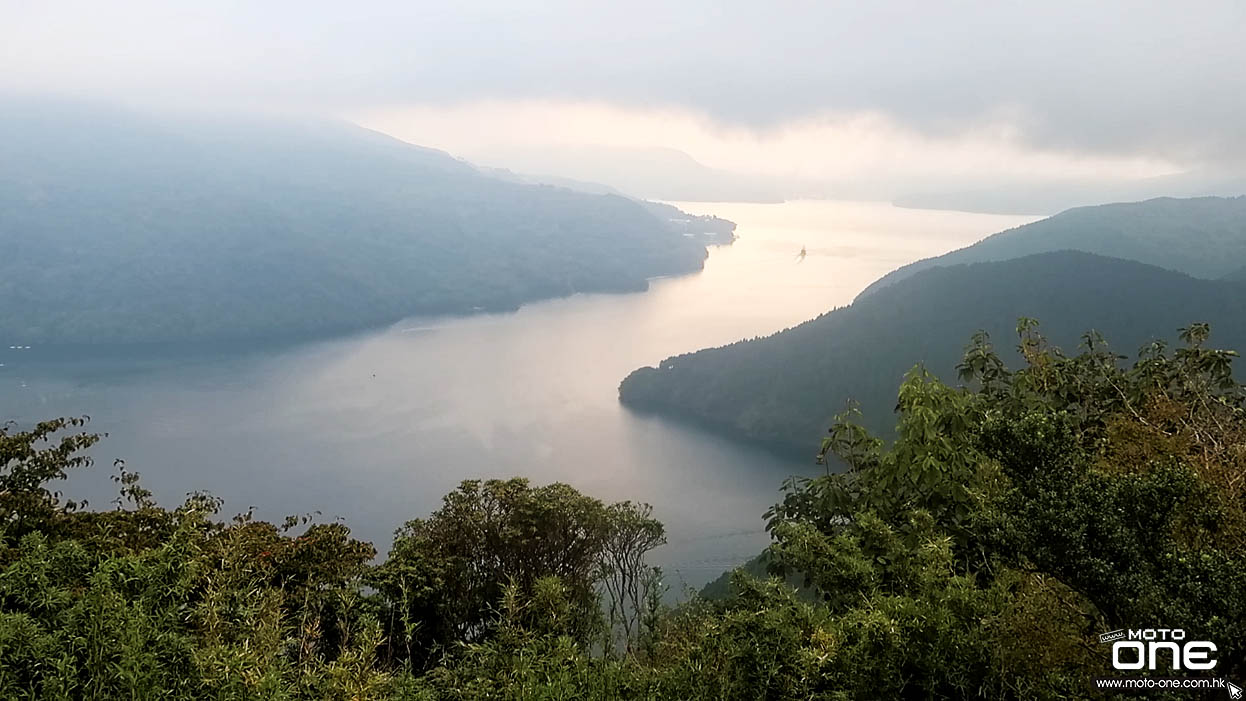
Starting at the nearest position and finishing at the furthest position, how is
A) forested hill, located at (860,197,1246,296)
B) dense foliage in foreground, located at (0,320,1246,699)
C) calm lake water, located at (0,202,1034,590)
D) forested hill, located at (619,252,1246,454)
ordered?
dense foliage in foreground, located at (0,320,1246,699) → calm lake water, located at (0,202,1034,590) → forested hill, located at (619,252,1246,454) → forested hill, located at (860,197,1246,296)

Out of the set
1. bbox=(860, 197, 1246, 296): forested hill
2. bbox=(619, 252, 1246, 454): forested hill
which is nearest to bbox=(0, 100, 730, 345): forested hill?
bbox=(860, 197, 1246, 296): forested hill

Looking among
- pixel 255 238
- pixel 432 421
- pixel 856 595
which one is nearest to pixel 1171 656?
pixel 856 595

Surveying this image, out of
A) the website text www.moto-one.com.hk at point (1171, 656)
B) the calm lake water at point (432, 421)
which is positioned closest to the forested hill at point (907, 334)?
the calm lake water at point (432, 421)

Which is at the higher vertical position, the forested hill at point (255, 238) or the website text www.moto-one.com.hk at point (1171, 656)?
the forested hill at point (255, 238)

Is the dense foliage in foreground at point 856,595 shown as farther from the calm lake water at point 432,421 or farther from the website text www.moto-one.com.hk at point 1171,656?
the calm lake water at point 432,421

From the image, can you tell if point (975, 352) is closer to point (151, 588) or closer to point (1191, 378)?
point (1191, 378)

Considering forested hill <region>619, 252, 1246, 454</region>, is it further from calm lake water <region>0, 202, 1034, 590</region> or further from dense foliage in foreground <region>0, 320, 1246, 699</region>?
dense foliage in foreground <region>0, 320, 1246, 699</region>
